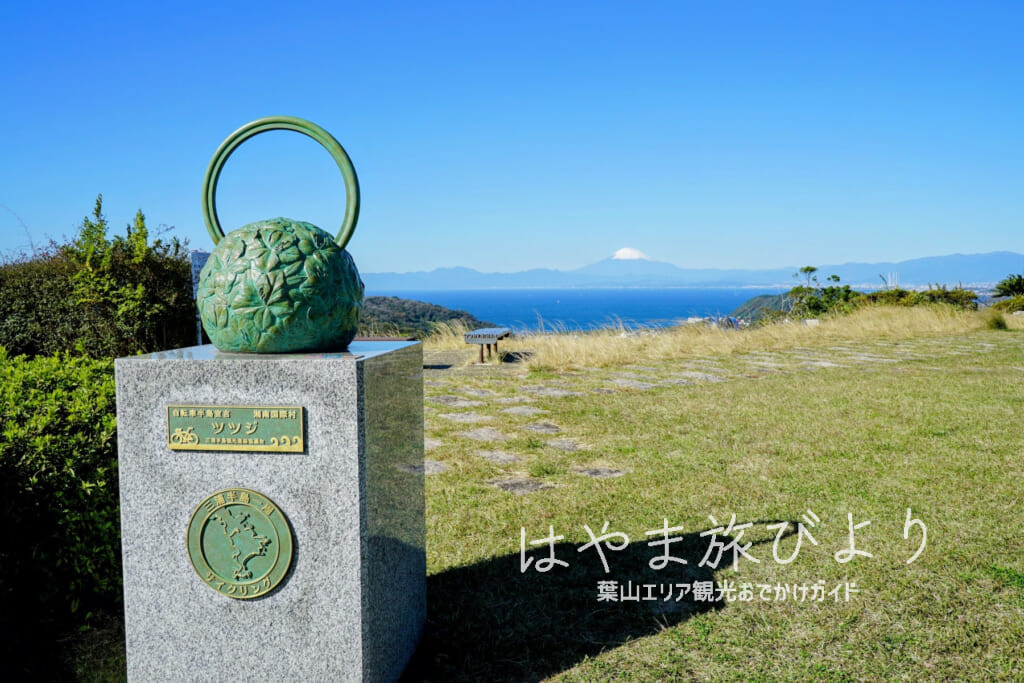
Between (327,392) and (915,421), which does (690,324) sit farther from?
(327,392)

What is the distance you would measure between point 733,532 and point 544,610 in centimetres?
134

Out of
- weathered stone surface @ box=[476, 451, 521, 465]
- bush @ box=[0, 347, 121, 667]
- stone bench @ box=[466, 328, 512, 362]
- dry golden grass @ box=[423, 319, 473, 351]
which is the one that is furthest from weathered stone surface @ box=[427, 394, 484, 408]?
dry golden grass @ box=[423, 319, 473, 351]

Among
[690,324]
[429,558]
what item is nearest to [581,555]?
[429,558]

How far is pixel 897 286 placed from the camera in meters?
19.1

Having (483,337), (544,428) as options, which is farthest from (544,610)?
(483,337)

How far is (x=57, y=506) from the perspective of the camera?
2.83m

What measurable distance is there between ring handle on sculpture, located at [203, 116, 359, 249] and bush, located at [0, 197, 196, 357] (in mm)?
5905

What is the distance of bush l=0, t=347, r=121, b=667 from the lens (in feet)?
9.02

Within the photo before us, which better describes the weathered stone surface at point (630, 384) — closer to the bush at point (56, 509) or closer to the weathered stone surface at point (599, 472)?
the weathered stone surface at point (599, 472)

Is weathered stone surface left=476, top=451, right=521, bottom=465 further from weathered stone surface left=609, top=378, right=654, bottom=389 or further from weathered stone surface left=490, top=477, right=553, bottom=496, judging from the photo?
weathered stone surface left=609, top=378, right=654, bottom=389

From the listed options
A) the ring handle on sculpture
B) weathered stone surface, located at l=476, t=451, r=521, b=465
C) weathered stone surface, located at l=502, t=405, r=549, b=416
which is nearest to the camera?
the ring handle on sculpture

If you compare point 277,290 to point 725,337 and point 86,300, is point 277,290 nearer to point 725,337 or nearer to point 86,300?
point 86,300

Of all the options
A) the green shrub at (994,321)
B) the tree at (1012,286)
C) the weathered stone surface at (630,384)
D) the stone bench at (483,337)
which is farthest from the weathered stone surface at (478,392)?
the tree at (1012,286)

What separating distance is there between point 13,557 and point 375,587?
1567 mm
